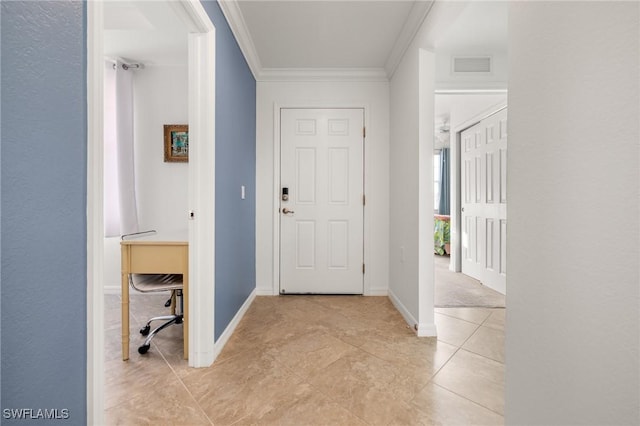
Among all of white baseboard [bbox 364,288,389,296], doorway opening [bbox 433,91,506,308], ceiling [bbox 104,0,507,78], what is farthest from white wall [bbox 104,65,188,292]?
doorway opening [bbox 433,91,506,308]

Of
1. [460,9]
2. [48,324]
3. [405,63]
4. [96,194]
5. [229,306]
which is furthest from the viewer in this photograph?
[405,63]

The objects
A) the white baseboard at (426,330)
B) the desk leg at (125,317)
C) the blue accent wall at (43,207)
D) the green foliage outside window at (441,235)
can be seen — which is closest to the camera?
the blue accent wall at (43,207)

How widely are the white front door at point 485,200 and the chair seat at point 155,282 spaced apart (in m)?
3.16

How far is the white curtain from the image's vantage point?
2.95 meters

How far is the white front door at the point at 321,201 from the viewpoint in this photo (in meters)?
3.08

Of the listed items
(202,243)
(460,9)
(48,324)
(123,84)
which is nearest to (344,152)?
(460,9)

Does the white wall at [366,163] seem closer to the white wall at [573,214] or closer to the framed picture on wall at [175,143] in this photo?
the framed picture on wall at [175,143]

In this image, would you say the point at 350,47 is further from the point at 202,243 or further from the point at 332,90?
the point at 202,243

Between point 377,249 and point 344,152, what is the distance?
115cm

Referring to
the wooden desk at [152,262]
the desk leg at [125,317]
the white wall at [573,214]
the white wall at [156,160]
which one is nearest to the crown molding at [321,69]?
the white wall at [156,160]

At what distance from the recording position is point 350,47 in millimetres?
2578

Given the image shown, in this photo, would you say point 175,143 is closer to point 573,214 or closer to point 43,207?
point 43,207

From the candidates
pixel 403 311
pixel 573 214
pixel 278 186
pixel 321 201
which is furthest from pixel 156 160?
pixel 573 214

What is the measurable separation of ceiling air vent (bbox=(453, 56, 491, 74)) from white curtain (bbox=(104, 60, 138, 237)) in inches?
139
